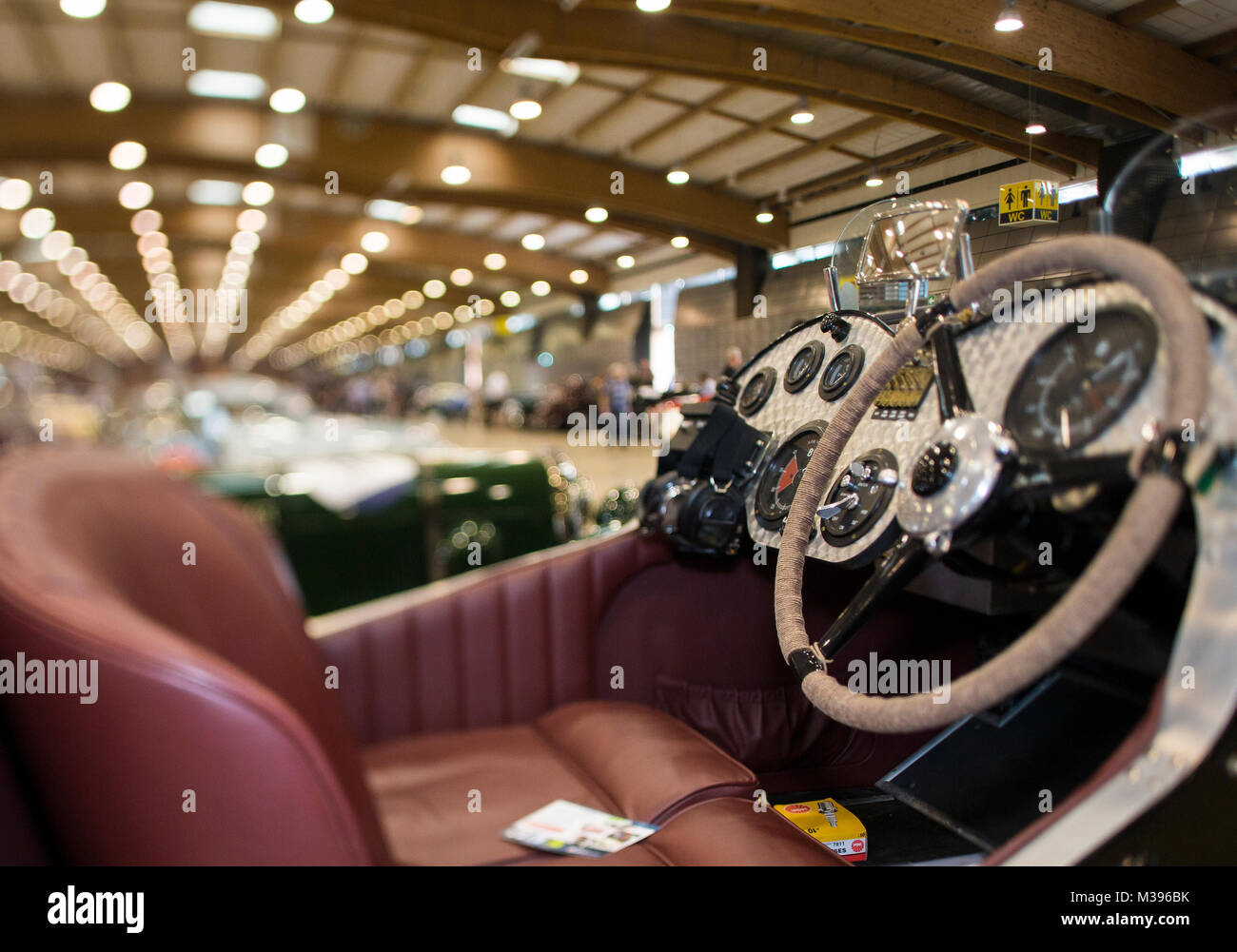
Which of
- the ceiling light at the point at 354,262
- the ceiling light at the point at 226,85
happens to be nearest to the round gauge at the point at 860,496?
the ceiling light at the point at 354,262

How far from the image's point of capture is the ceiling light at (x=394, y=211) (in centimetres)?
429

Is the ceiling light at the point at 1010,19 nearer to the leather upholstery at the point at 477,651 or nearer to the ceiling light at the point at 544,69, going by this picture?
the leather upholstery at the point at 477,651

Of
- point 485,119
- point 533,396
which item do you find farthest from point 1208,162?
point 533,396

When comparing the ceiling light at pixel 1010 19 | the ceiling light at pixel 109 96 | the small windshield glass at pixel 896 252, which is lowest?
the small windshield glass at pixel 896 252

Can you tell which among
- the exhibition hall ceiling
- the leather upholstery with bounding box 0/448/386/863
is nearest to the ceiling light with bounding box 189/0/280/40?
the exhibition hall ceiling

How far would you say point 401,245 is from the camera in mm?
4637

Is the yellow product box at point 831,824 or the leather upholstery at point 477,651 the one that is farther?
the leather upholstery at point 477,651

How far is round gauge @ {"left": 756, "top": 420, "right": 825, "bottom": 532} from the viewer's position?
1.00m

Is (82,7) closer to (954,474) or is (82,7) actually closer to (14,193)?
(14,193)

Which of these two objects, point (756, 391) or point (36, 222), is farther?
point (36, 222)

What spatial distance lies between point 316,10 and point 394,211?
3.48 ft

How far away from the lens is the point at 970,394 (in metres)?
0.78

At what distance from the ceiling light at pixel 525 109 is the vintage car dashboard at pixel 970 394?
1560 mm

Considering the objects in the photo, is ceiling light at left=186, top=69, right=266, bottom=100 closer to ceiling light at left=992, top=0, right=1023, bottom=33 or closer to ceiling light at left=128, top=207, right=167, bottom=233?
ceiling light at left=128, top=207, right=167, bottom=233
